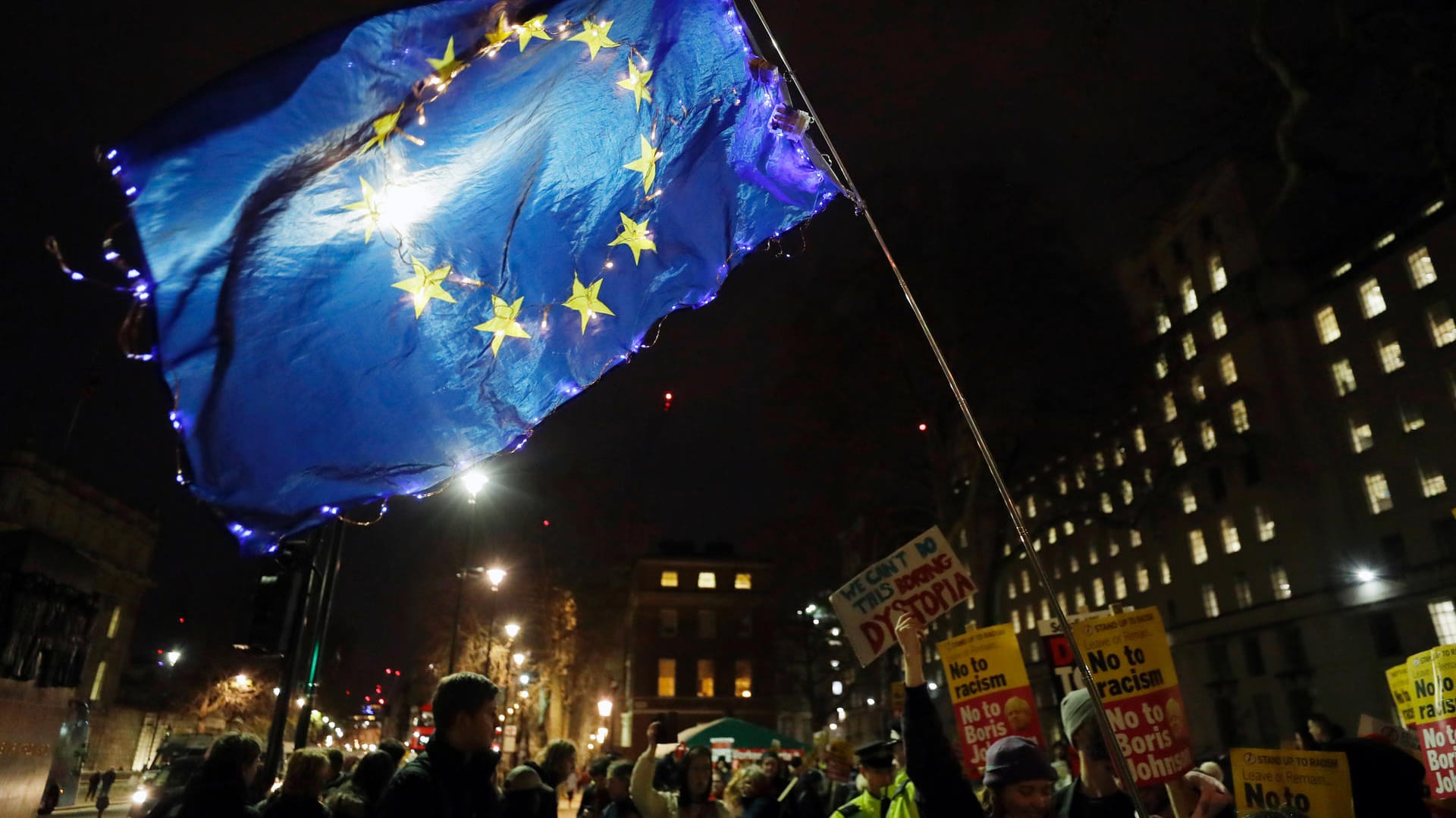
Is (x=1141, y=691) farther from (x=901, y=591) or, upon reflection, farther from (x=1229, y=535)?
(x=1229, y=535)

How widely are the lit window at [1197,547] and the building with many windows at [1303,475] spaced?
0.10 metres

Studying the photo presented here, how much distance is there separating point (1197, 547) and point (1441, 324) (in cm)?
1695

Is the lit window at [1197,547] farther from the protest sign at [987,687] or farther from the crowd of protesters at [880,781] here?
the crowd of protesters at [880,781]

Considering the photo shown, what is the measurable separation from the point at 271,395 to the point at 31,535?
18.9 feet

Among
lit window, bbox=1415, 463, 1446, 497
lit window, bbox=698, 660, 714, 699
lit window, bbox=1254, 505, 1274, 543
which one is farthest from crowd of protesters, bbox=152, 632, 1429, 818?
lit window, bbox=698, 660, 714, 699

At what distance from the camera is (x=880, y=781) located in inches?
239

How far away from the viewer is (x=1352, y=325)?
139ft

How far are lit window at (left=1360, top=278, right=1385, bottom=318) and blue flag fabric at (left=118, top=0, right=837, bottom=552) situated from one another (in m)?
46.4

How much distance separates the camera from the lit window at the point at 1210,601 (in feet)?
157

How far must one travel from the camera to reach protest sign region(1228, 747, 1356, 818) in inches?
162

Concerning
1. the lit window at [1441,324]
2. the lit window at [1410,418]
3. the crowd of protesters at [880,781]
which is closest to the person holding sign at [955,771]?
the crowd of protesters at [880,781]

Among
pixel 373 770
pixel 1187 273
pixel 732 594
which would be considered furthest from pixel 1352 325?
pixel 373 770

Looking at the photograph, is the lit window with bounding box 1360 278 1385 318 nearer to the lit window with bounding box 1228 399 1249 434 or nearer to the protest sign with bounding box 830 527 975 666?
the lit window with bounding box 1228 399 1249 434

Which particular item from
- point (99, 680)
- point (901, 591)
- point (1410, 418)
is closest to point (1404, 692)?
point (901, 591)
